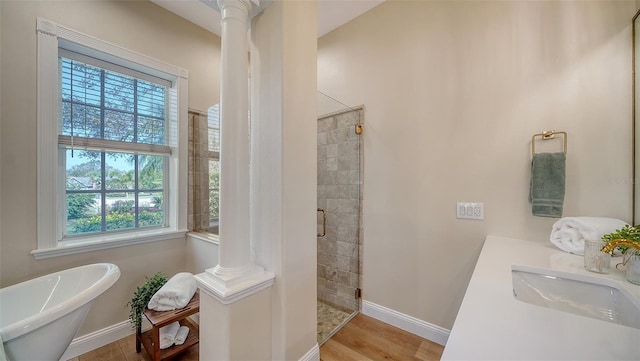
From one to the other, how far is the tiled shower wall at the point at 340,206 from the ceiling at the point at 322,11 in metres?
0.95

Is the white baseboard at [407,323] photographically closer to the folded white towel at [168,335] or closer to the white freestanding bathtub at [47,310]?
the folded white towel at [168,335]

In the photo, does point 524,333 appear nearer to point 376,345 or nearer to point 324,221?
point 376,345

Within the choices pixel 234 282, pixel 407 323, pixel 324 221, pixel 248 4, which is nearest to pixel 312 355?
pixel 234 282

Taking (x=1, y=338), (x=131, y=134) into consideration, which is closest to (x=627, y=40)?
(x=1, y=338)

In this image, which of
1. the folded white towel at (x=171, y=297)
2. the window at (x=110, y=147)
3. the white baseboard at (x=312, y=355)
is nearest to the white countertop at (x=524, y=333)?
the white baseboard at (x=312, y=355)

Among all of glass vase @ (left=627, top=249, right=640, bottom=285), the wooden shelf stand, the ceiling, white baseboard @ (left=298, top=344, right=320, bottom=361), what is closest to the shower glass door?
white baseboard @ (left=298, top=344, right=320, bottom=361)

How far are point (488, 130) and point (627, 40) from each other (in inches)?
28.6

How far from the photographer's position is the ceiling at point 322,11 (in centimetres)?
215

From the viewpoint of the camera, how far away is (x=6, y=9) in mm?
1503

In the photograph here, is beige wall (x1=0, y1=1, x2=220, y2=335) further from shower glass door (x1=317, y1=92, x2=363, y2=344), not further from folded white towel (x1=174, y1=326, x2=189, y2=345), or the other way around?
shower glass door (x1=317, y1=92, x2=363, y2=344)

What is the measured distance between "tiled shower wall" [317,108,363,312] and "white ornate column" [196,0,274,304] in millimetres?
1188

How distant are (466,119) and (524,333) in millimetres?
1521

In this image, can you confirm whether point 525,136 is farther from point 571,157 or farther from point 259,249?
point 259,249

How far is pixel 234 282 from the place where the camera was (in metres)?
1.23
